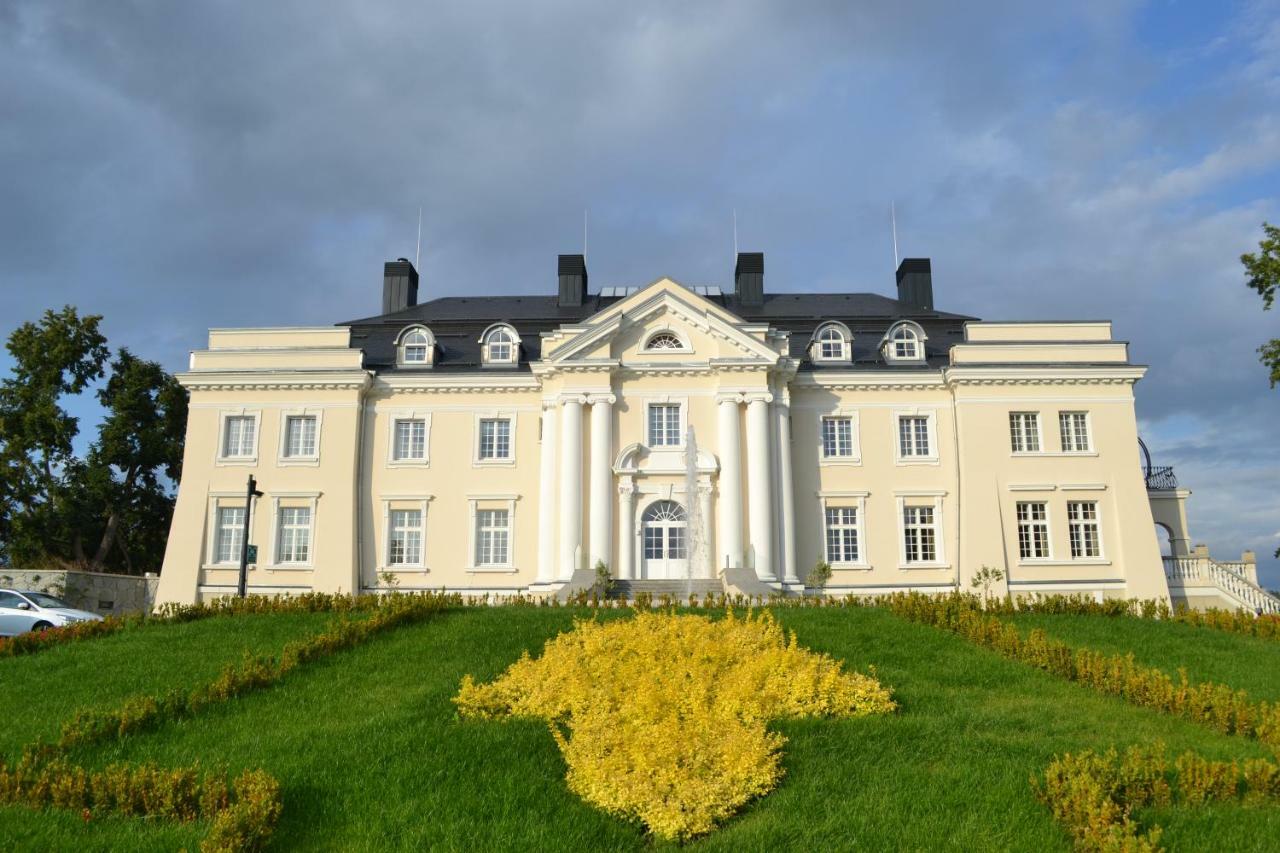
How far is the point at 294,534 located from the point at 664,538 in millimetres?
12095

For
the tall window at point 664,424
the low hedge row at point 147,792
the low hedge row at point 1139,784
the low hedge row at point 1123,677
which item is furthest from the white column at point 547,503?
the low hedge row at point 1139,784

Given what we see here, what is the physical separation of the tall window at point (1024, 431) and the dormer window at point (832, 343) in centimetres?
577

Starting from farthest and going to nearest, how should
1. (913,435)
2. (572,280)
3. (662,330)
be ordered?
(572,280) → (913,435) → (662,330)

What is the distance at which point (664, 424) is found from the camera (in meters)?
31.1

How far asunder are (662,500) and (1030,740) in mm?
20405

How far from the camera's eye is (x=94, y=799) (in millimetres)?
8844

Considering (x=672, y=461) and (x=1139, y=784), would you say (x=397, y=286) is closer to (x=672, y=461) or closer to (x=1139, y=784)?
(x=672, y=461)

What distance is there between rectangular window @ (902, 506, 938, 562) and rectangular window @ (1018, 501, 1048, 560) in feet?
8.65

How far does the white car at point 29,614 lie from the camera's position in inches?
891

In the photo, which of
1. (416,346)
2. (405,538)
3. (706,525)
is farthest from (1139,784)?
(416,346)

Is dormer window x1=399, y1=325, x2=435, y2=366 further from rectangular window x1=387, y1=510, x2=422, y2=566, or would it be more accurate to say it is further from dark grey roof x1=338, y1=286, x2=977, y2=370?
rectangular window x1=387, y1=510, x2=422, y2=566

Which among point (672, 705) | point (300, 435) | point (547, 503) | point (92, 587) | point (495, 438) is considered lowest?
point (672, 705)

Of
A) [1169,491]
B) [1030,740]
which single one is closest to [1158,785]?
[1030,740]

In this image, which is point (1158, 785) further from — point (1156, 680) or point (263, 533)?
point (263, 533)
